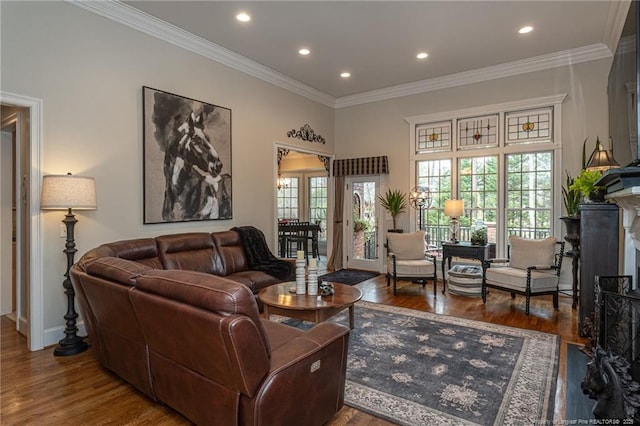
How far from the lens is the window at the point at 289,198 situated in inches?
412

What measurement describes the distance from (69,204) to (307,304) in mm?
2283

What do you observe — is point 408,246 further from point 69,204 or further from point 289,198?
point 289,198

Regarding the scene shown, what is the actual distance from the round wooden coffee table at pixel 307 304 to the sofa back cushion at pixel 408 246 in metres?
2.26

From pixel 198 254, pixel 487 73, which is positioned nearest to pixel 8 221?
pixel 198 254

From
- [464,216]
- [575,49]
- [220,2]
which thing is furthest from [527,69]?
[220,2]

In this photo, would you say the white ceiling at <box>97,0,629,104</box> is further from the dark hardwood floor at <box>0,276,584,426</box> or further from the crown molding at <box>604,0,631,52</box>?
the dark hardwood floor at <box>0,276,584,426</box>

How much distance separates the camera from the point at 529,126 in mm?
5488

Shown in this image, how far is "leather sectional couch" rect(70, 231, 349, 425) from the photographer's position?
5.42 feet

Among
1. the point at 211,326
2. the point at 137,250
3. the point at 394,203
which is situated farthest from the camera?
the point at 394,203

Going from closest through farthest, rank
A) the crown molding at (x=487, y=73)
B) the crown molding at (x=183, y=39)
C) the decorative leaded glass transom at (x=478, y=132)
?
the crown molding at (x=183, y=39) < the crown molding at (x=487, y=73) < the decorative leaded glass transom at (x=478, y=132)

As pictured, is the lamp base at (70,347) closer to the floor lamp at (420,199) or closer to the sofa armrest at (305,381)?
the sofa armrest at (305,381)

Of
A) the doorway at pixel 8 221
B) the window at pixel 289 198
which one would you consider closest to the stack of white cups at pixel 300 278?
the doorway at pixel 8 221

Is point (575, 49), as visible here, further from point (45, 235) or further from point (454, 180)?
point (45, 235)

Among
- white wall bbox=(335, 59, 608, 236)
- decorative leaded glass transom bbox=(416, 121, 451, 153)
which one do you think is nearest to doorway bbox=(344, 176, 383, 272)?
white wall bbox=(335, 59, 608, 236)
